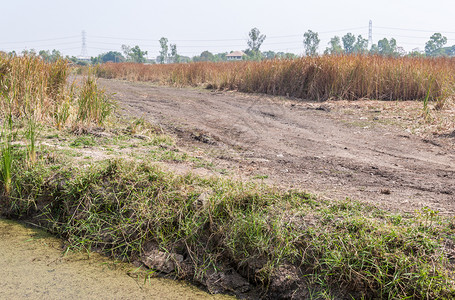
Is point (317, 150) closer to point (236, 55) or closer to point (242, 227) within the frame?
point (242, 227)

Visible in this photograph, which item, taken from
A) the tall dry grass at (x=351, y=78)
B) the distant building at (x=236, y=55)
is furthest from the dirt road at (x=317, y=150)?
the distant building at (x=236, y=55)

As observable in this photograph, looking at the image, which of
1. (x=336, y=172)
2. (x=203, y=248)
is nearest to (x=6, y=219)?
(x=203, y=248)

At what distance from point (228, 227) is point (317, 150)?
2850 mm

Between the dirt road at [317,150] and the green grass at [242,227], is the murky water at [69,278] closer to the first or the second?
the green grass at [242,227]

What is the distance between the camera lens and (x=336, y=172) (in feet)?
14.9

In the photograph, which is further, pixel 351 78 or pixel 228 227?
pixel 351 78

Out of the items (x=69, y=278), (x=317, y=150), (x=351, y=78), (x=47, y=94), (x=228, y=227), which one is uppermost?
(x=351, y=78)

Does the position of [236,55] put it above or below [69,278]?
above

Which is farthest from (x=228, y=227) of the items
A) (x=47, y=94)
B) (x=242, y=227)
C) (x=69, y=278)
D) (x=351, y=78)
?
(x=351, y=78)

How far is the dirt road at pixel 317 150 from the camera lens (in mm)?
3943

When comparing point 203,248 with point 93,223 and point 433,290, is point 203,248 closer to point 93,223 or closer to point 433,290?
point 93,223

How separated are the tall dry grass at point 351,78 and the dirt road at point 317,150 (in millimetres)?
1257

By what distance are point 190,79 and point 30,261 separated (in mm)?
12914

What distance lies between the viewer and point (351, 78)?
33.8ft
